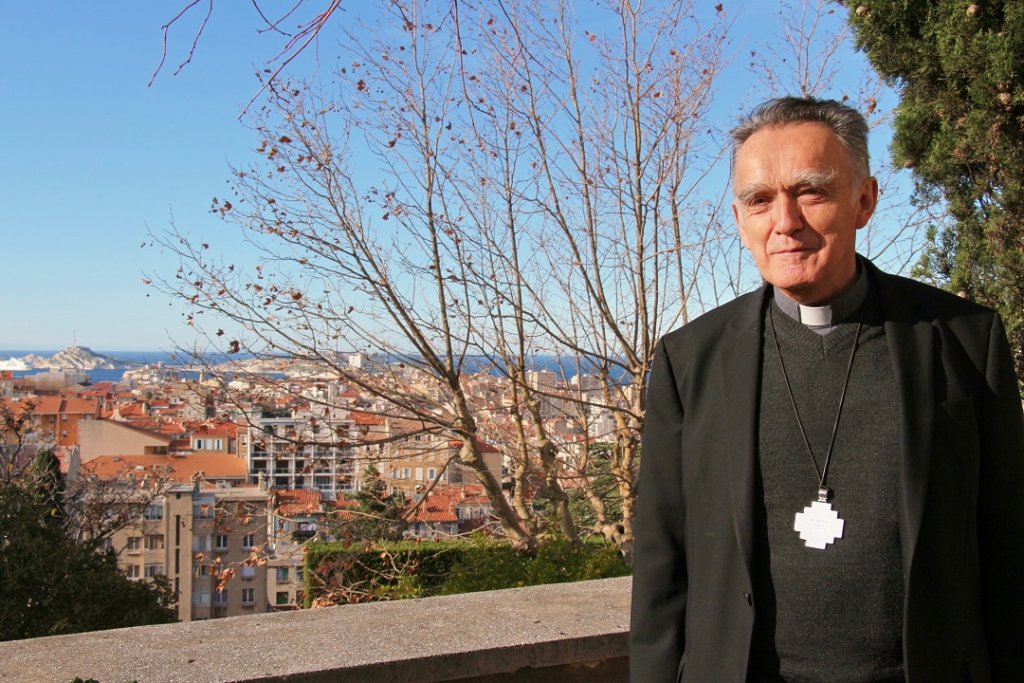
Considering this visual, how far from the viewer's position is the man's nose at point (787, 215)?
142 centimetres

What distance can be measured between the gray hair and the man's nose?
12cm

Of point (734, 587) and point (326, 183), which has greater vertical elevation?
point (326, 183)

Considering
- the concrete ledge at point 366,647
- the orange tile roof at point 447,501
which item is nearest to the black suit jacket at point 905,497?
the concrete ledge at point 366,647

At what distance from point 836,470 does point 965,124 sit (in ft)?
9.18

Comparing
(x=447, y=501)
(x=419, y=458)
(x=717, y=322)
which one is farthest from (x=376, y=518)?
(x=717, y=322)

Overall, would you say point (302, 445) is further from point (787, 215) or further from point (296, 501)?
point (787, 215)

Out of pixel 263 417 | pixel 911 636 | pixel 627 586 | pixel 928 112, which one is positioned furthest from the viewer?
pixel 263 417

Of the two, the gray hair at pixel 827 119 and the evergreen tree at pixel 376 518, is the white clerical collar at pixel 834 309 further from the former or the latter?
the evergreen tree at pixel 376 518

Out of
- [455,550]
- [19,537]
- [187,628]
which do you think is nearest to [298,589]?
[455,550]

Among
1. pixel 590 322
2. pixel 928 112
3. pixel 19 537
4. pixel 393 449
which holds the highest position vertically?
pixel 928 112

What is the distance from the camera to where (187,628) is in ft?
7.84

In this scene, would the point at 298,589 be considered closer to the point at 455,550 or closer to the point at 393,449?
the point at 455,550

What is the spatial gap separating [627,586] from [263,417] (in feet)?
10.7

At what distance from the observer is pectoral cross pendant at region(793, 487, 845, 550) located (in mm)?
1380
